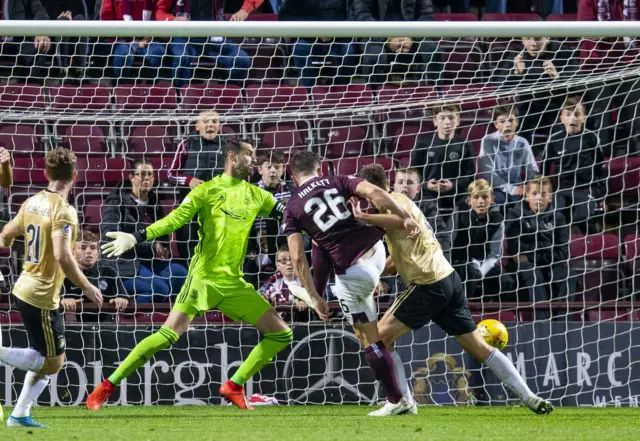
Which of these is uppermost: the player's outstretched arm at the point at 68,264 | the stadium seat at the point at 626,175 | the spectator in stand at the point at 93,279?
the player's outstretched arm at the point at 68,264

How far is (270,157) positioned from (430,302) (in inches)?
109

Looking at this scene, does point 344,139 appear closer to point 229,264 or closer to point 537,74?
point 537,74

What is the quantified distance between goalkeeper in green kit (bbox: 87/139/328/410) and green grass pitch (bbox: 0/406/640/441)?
18.3 inches

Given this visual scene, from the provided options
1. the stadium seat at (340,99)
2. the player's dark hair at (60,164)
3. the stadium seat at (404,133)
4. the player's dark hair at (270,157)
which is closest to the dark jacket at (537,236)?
the stadium seat at (404,133)

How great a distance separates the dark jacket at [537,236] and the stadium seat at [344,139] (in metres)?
1.85

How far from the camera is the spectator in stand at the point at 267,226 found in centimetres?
955

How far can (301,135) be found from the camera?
36.6 ft

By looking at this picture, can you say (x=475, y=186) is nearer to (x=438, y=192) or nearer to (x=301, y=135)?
(x=438, y=192)

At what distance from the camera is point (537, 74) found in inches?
394

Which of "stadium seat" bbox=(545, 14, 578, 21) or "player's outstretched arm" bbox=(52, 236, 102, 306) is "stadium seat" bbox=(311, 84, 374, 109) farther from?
"player's outstretched arm" bbox=(52, 236, 102, 306)

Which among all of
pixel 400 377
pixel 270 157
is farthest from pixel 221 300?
pixel 270 157

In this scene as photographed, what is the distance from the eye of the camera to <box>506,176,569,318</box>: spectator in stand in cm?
952

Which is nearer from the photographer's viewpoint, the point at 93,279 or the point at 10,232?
the point at 10,232

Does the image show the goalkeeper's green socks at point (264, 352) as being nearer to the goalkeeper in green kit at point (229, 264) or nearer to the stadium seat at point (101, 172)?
the goalkeeper in green kit at point (229, 264)
